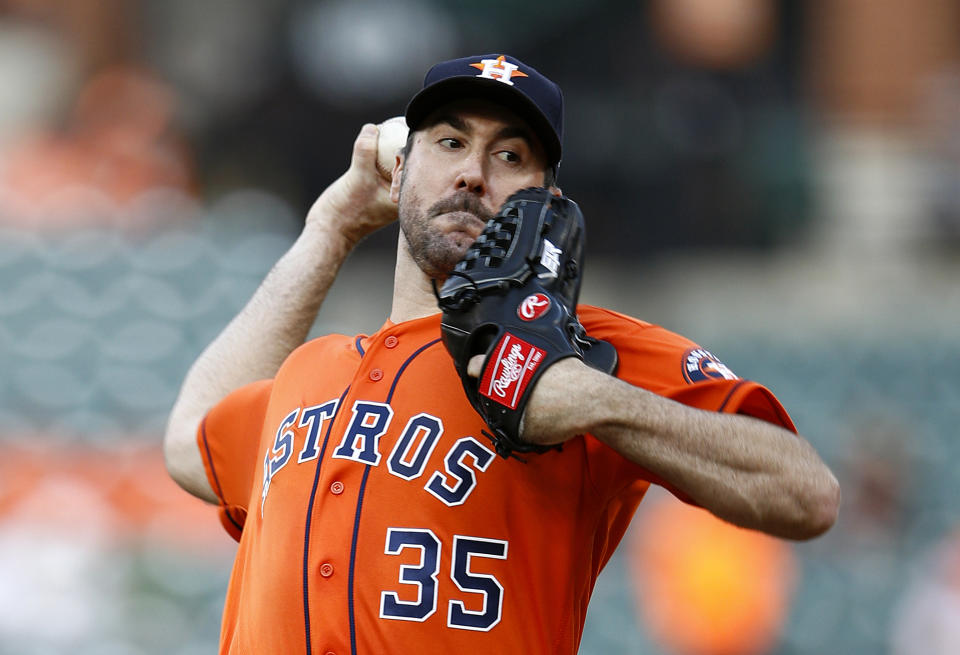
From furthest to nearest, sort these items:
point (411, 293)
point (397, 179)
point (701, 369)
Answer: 1. point (397, 179)
2. point (411, 293)
3. point (701, 369)

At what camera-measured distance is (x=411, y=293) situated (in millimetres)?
2594

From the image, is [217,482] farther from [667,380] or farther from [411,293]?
[667,380]

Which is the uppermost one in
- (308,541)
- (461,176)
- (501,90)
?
(501,90)

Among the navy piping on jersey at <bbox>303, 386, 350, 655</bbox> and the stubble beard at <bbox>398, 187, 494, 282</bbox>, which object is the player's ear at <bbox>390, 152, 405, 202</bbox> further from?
the navy piping on jersey at <bbox>303, 386, 350, 655</bbox>

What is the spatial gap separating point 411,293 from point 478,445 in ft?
1.53

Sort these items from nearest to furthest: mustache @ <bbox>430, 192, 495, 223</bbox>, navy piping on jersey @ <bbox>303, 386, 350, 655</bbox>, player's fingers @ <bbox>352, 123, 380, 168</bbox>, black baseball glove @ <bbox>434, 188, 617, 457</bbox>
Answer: black baseball glove @ <bbox>434, 188, 617, 457</bbox>
navy piping on jersey @ <bbox>303, 386, 350, 655</bbox>
mustache @ <bbox>430, 192, 495, 223</bbox>
player's fingers @ <bbox>352, 123, 380, 168</bbox>

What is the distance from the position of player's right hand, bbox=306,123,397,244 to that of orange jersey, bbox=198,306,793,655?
0.69 m

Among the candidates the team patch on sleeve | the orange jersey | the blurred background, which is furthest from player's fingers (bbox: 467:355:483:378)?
the blurred background

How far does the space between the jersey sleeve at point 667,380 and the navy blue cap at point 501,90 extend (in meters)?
0.39

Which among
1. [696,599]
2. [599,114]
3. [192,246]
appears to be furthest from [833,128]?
[192,246]

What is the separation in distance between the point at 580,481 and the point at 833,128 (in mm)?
11982

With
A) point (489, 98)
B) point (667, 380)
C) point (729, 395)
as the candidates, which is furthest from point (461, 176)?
point (729, 395)

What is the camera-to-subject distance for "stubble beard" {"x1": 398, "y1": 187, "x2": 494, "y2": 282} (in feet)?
7.86

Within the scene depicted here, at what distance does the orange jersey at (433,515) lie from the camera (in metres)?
2.14
